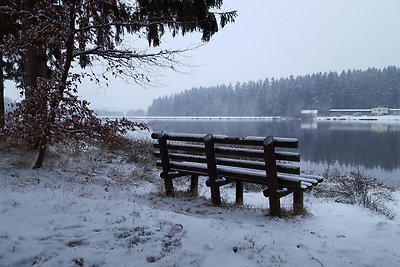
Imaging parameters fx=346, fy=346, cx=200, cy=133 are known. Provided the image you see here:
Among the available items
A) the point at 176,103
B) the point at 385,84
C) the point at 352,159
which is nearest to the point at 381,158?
the point at 352,159

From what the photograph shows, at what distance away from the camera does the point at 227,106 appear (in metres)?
126

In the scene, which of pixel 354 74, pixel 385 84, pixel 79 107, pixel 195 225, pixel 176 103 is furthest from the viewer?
pixel 176 103

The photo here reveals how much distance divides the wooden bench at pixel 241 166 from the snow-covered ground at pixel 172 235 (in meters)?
0.43

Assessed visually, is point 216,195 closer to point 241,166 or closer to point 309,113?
point 241,166

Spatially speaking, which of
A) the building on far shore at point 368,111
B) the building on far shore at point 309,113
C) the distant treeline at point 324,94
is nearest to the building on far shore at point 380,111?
the building on far shore at point 368,111

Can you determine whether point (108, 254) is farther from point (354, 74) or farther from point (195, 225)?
point (354, 74)

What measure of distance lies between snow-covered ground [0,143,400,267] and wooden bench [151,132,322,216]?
0.43 meters

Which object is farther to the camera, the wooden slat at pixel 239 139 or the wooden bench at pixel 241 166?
the wooden bench at pixel 241 166

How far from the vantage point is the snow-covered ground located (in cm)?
347

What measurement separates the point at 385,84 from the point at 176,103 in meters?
74.1

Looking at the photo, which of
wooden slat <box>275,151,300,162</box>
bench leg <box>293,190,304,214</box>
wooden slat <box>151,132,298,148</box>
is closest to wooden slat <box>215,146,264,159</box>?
wooden slat <box>151,132,298,148</box>

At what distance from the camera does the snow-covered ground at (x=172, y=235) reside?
3473 mm

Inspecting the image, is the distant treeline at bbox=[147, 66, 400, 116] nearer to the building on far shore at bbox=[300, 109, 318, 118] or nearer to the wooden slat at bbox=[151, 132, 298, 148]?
the building on far shore at bbox=[300, 109, 318, 118]

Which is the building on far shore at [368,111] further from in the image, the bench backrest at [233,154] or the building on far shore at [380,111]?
the bench backrest at [233,154]
